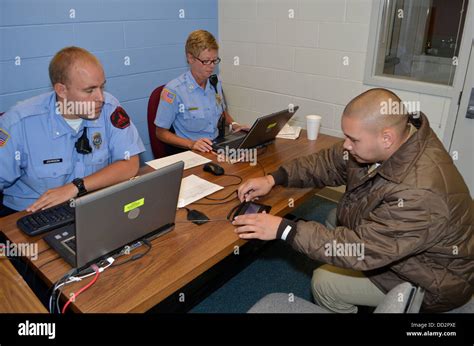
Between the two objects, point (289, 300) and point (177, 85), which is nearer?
point (289, 300)

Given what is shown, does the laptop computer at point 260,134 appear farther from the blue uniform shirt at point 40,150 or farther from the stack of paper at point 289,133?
the blue uniform shirt at point 40,150

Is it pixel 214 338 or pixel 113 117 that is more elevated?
pixel 113 117

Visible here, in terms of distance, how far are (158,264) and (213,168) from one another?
2.47 ft

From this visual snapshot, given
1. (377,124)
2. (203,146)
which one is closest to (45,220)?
(203,146)

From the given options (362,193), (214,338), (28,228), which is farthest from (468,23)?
(28,228)

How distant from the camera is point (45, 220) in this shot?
1.46 metres

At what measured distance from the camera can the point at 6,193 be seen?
186 centimetres

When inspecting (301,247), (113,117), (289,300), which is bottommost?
(289,300)

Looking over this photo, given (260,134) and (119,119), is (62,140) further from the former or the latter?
(260,134)

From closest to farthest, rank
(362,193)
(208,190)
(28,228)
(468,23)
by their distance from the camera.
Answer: (28,228), (362,193), (208,190), (468,23)

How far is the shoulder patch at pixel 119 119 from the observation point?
6.50 ft

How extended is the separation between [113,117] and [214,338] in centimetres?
126

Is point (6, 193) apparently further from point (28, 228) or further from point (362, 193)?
point (362, 193)

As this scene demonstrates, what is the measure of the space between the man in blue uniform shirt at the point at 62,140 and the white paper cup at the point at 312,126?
44.0 inches
